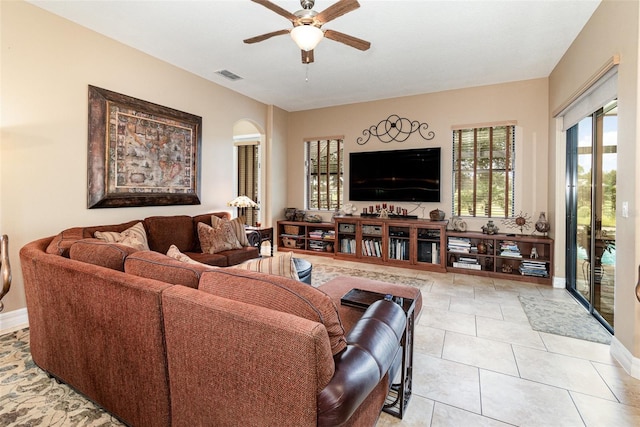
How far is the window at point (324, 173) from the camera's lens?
610 cm

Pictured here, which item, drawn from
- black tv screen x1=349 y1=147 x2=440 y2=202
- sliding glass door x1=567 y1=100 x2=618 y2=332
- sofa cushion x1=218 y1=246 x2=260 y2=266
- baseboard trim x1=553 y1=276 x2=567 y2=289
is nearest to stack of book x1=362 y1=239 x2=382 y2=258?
black tv screen x1=349 y1=147 x2=440 y2=202

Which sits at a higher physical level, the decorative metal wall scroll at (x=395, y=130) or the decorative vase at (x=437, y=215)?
the decorative metal wall scroll at (x=395, y=130)

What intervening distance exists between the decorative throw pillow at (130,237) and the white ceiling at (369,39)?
7.08ft

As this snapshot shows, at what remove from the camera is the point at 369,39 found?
11.2ft

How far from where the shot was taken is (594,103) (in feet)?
9.57

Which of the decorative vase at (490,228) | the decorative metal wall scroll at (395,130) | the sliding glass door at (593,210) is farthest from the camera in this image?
the decorative metal wall scroll at (395,130)

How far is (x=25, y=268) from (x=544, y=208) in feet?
18.9

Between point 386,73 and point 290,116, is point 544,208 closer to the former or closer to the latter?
point 386,73

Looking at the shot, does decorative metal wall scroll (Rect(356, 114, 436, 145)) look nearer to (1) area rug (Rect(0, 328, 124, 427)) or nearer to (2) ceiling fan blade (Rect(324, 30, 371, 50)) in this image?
(2) ceiling fan blade (Rect(324, 30, 371, 50))

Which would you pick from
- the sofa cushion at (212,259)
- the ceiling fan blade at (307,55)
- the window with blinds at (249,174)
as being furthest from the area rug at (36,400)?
the window with blinds at (249,174)

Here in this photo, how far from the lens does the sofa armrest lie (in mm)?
949

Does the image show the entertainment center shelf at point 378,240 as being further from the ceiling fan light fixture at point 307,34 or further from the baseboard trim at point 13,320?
the baseboard trim at point 13,320

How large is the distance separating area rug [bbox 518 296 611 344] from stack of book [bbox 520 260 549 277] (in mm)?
684

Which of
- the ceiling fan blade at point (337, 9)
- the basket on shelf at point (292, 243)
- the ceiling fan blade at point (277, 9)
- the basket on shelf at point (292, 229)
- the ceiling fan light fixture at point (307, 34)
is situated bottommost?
the basket on shelf at point (292, 243)
